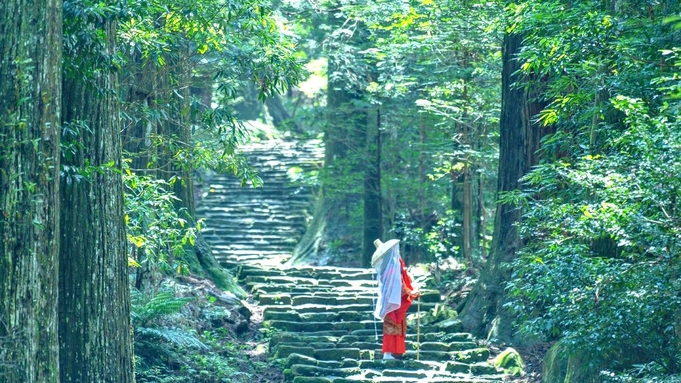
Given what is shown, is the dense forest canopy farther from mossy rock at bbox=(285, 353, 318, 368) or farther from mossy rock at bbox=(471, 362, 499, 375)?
mossy rock at bbox=(471, 362, 499, 375)

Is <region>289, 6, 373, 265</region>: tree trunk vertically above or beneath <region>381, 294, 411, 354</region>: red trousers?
above

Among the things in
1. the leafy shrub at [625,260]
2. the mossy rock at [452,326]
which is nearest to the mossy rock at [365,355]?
the mossy rock at [452,326]

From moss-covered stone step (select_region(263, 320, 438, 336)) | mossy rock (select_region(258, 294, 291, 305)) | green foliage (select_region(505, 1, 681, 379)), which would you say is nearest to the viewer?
green foliage (select_region(505, 1, 681, 379))

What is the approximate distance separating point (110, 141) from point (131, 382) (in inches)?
91.8

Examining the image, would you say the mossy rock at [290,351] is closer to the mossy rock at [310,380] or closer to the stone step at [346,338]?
the stone step at [346,338]

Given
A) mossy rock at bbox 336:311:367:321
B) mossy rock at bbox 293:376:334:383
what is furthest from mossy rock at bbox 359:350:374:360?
mossy rock at bbox 336:311:367:321

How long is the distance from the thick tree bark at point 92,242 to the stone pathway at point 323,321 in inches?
146

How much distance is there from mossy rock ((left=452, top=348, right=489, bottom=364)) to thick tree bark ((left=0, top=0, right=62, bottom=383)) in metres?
7.31

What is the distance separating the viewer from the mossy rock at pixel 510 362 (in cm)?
1215

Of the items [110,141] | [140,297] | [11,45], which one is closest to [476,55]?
[140,297]

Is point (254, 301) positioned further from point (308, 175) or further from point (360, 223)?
point (308, 175)

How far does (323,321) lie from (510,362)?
142 inches

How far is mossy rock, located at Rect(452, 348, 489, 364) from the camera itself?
12.7 meters

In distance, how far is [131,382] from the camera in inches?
342
